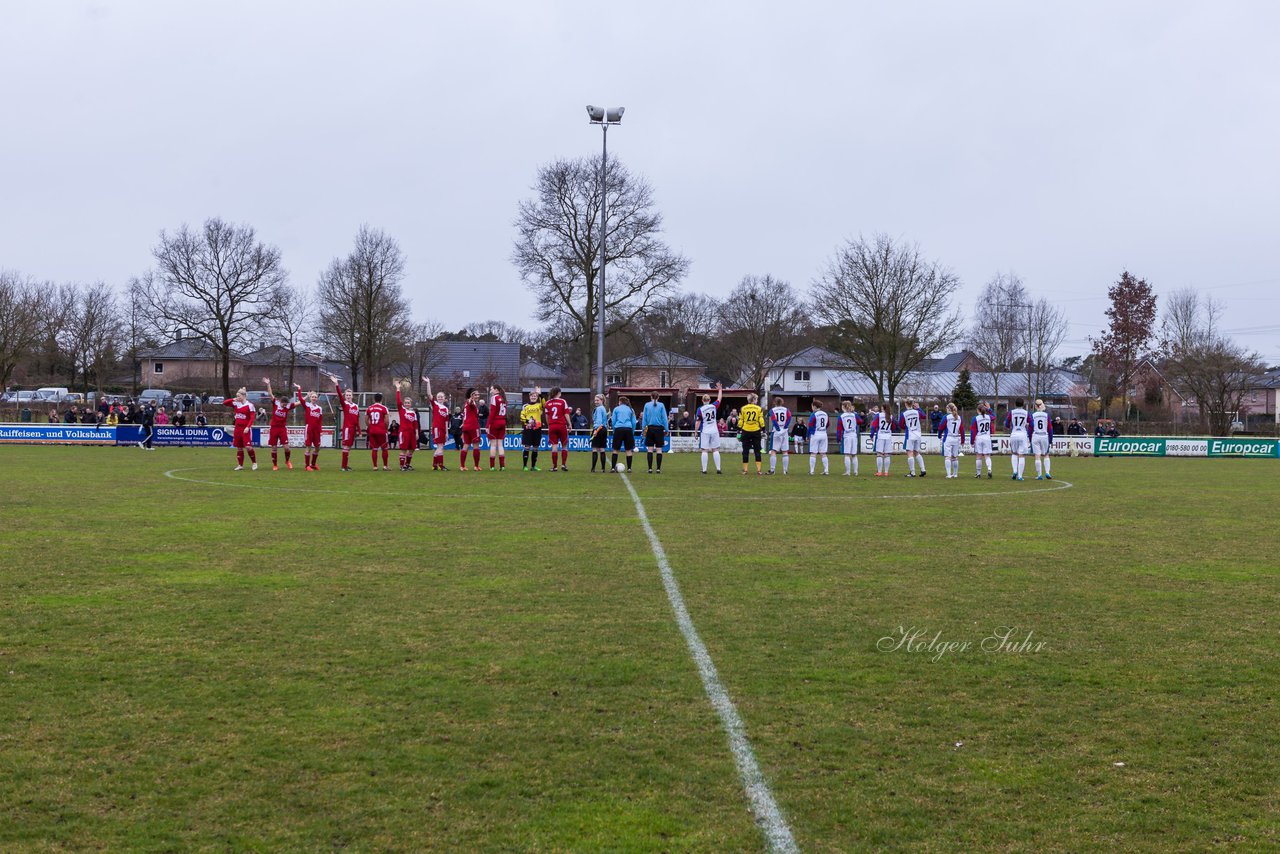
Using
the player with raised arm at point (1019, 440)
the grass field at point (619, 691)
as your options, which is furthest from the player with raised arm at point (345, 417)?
the player with raised arm at point (1019, 440)

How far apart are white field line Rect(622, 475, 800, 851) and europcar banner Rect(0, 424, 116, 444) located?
43.1m

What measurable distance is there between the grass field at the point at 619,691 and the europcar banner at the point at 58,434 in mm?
35084

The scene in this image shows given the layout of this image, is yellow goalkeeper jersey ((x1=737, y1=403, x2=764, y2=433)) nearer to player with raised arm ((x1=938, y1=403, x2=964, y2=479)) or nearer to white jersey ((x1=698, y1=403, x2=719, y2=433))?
white jersey ((x1=698, y1=403, x2=719, y2=433))

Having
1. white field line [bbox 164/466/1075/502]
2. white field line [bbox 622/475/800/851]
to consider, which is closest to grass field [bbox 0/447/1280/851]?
white field line [bbox 622/475/800/851]

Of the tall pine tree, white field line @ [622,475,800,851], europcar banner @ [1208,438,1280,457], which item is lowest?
white field line @ [622,475,800,851]

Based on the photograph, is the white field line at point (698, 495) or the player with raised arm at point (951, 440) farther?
the player with raised arm at point (951, 440)

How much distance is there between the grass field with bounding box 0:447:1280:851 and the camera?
15.7 ft

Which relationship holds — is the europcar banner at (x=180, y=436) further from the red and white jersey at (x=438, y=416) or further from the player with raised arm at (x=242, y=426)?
the red and white jersey at (x=438, y=416)

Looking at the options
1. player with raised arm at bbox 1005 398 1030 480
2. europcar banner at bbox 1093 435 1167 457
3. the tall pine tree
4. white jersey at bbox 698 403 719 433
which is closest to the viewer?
player with raised arm at bbox 1005 398 1030 480

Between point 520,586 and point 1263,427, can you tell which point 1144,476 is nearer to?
point 520,586

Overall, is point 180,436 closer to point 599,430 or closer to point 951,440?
point 599,430

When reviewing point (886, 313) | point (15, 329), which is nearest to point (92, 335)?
point (15, 329)

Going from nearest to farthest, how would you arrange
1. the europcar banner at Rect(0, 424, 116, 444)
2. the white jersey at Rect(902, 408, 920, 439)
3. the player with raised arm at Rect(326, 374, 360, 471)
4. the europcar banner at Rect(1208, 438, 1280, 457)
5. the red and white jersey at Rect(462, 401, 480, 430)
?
the player with raised arm at Rect(326, 374, 360, 471)
the red and white jersey at Rect(462, 401, 480, 430)
the white jersey at Rect(902, 408, 920, 439)
the europcar banner at Rect(1208, 438, 1280, 457)
the europcar banner at Rect(0, 424, 116, 444)

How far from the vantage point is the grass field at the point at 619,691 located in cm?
478
